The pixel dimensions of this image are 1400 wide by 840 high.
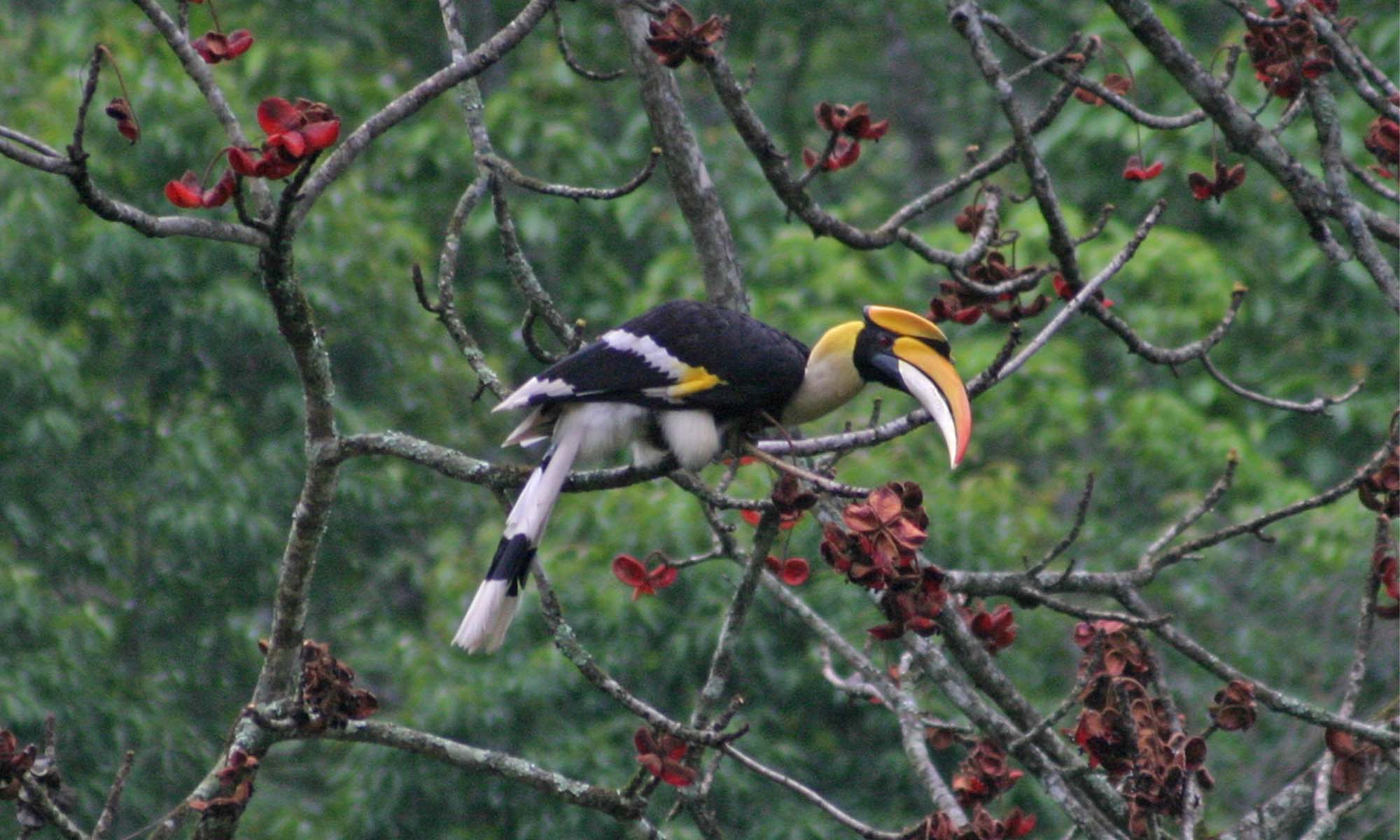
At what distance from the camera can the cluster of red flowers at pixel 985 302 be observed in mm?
3529

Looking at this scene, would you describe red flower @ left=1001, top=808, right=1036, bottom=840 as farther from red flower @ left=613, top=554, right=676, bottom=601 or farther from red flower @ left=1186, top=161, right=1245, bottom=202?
red flower @ left=1186, top=161, right=1245, bottom=202

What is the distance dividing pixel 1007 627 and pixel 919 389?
0.47 metres

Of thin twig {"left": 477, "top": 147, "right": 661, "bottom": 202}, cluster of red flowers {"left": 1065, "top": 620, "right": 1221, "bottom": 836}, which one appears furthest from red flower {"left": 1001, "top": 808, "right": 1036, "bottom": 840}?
thin twig {"left": 477, "top": 147, "right": 661, "bottom": 202}

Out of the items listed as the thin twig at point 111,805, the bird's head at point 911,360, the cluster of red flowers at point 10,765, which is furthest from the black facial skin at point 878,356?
the cluster of red flowers at point 10,765

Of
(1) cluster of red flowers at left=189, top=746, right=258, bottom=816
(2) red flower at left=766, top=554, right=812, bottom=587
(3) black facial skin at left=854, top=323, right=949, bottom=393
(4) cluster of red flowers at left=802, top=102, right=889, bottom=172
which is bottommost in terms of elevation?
(1) cluster of red flowers at left=189, top=746, right=258, bottom=816

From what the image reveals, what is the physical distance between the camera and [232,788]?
2.86 meters

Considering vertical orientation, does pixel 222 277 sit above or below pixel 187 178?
above

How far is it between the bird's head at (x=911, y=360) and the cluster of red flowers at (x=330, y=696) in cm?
110

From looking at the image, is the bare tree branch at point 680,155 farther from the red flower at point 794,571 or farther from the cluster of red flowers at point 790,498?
the cluster of red flowers at point 790,498

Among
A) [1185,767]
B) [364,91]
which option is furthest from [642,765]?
[364,91]

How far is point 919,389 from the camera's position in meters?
3.36

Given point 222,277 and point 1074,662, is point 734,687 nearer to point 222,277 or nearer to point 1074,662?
point 1074,662

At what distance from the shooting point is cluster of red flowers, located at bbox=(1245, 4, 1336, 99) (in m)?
3.61

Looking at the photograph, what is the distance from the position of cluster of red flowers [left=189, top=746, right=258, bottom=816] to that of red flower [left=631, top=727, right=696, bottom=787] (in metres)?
0.63
